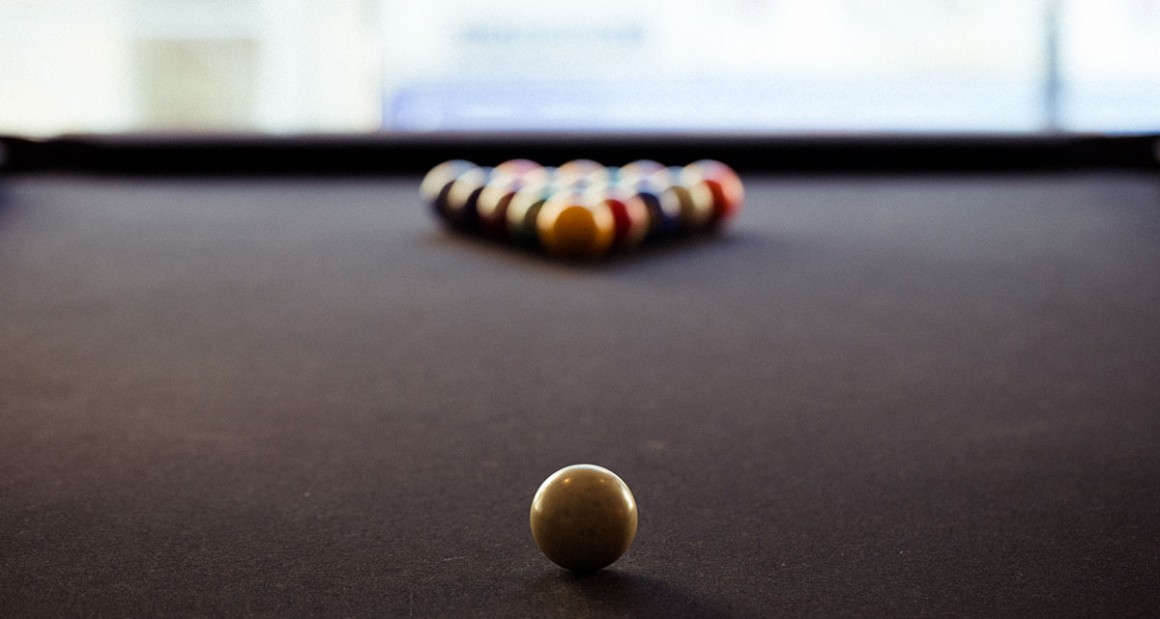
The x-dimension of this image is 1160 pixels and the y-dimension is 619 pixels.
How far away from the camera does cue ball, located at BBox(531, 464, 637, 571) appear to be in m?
1.08

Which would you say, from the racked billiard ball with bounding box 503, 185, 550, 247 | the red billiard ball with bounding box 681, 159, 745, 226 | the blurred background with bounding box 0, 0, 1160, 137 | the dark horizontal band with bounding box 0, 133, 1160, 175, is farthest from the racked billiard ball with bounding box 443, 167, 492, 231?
the blurred background with bounding box 0, 0, 1160, 137

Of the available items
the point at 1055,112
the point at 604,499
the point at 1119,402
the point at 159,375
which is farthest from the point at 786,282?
the point at 1055,112

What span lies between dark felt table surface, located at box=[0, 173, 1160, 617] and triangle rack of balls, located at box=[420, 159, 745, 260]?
0.31 feet

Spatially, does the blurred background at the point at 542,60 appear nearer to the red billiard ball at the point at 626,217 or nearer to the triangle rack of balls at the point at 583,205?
the triangle rack of balls at the point at 583,205

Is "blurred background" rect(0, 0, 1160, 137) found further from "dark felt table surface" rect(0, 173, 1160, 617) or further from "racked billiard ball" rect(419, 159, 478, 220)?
"dark felt table surface" rect(0, 173, 1160, 617)

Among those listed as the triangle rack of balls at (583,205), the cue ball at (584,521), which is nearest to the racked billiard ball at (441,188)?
the triangle rack of balls at (583,205)

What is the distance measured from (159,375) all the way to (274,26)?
15.9 ft

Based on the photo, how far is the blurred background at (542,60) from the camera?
598cm

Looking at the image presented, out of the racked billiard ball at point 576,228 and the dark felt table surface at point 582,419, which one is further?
the racked billiard ball at point 576,228

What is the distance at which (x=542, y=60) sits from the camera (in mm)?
6254

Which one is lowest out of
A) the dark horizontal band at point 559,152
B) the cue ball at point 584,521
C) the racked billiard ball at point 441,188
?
the dark horizontal band at point 559,152

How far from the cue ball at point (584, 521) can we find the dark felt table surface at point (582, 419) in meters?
0.03

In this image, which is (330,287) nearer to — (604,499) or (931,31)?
(604,499)

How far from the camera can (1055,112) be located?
566 cm
